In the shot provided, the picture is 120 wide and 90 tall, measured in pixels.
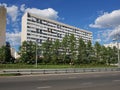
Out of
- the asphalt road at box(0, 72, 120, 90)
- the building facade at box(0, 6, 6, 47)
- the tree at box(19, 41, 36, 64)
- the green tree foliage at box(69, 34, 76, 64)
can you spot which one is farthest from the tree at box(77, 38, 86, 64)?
the asphalt road at box(0, 72, 120, 90)

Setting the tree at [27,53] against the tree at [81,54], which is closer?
the tree at [27,53]

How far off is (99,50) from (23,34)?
173 feet

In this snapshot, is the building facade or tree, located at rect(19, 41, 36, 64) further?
the building facade

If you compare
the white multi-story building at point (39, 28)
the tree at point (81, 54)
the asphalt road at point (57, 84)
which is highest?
the white multi-story building at point (39, 28)

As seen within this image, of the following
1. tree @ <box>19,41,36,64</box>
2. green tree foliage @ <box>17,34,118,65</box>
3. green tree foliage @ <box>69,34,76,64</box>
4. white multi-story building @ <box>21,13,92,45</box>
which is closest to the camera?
tree @ <box>19,41,36,64</box>

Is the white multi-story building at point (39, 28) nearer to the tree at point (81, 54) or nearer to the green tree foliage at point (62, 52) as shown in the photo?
the green tree foliage at point (62, 52)

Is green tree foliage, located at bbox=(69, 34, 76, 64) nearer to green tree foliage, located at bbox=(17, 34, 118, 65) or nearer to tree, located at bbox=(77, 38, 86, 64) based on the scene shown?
green tree foliage, located at bbox=(17, 34, 118, 65)

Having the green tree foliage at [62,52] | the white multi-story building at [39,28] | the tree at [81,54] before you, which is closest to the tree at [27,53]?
the green tree foliage at [62,52]

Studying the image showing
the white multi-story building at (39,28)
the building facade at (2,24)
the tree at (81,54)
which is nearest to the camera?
the tree at (81,54)

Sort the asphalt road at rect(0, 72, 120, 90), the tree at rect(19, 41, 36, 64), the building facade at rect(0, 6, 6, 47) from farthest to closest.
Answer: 1. the building facade at rect(0, 6, 6, 47)
2. the tree at rect(19, 41, 36, 64)
3. the asphalt road at rect(0, 72, 120, 90)

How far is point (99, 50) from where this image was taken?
99.3 meters

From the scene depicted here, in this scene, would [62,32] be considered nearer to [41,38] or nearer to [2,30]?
[41,38]

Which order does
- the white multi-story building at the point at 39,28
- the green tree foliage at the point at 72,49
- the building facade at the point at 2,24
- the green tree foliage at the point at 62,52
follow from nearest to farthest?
1. the green tree foliage at the point at 62,52
2. the green tree foliage at the point at 72,49
3. the building facade at the point at 2,24
4. the white multi-story building at the point at 39,28

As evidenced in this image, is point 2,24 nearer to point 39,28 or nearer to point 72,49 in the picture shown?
point 39,28
